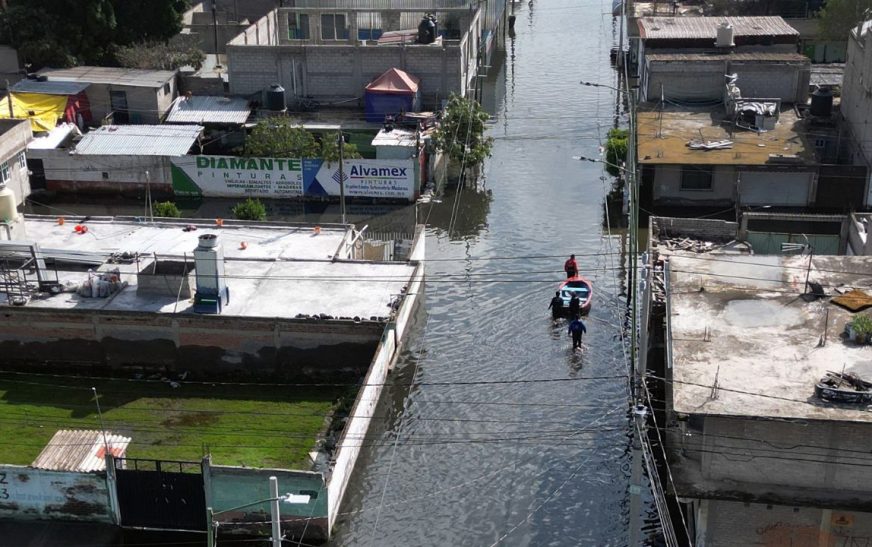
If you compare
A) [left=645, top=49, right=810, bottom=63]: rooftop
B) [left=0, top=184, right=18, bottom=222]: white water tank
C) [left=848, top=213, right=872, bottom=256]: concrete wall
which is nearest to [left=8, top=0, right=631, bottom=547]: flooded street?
[left=645, top=49, right=810, bottom=63]: rooftop

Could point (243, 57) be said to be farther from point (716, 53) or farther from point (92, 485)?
point (92, 485)

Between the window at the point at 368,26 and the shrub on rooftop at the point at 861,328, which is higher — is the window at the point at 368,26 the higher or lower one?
the higher one

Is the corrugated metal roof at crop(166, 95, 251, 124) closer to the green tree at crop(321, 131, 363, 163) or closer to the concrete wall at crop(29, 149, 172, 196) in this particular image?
the concrete wall at crop(29, 149, 172, 196)

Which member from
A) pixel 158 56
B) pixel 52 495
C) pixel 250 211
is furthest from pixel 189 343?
pixel 158 56

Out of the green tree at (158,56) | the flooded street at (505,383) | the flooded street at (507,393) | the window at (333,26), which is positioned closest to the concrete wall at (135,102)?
the green tree at (158,56)

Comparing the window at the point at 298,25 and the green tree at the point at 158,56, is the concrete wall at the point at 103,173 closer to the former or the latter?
the green tree at the point at 158,56
